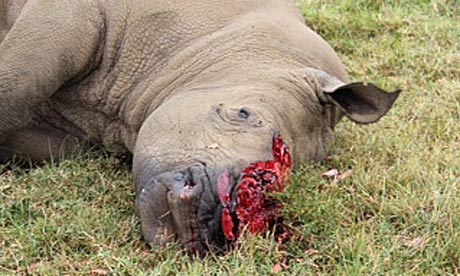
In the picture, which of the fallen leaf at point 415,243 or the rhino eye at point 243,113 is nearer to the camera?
the fallen leaf at point 415,243

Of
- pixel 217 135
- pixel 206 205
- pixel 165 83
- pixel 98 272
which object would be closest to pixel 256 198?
pixel 206 205

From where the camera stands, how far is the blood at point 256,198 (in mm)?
4008

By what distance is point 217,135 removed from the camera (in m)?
4.22

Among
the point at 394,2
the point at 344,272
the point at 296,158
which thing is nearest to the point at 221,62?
the point at 296,158

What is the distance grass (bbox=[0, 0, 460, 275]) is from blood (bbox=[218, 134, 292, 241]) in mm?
56

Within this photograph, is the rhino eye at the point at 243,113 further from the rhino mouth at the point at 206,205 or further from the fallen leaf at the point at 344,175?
the fallen leaf at the point at 344,175

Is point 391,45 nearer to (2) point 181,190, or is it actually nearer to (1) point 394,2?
(1) point 394,2

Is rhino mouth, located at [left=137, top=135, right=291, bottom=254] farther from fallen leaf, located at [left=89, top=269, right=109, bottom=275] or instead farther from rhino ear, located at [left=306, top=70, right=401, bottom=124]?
rhino ear, located at [left=306, top=70, right=401, bottom=124]

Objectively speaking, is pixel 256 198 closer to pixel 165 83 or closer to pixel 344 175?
pixel 344 175

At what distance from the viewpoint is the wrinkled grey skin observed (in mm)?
4336

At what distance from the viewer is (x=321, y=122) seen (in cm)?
485

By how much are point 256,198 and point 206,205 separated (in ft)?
0.72

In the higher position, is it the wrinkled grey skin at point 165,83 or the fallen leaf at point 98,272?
the wrinkled grey skin at point 165,83

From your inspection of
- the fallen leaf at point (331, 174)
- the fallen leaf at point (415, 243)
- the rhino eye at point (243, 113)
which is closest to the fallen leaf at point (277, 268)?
the fallen leaf at point (415, 243)
